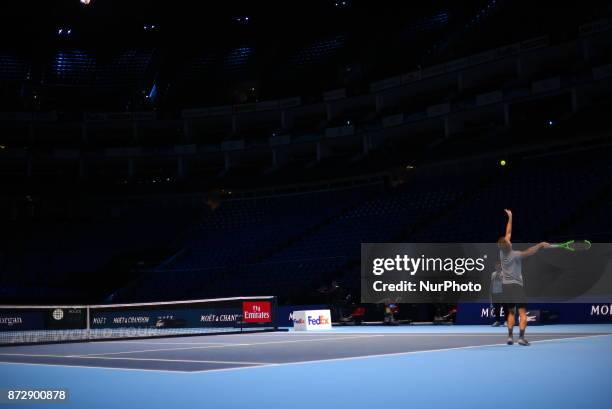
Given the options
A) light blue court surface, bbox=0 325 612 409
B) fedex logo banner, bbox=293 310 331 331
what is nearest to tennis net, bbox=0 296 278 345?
fedex logo banner, bbox=293 310 331 331

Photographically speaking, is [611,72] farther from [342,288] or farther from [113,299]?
[113,299]

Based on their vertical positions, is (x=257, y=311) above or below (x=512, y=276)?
below

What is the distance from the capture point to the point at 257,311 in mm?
27109

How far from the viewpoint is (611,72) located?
37.6m

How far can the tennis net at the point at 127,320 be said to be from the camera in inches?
886

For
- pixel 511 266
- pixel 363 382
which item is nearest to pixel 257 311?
pixel 511 266

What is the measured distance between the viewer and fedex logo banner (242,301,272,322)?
2691cm

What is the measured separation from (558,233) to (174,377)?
2811cm

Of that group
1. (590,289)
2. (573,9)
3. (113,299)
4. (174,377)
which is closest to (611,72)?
(573,9)
